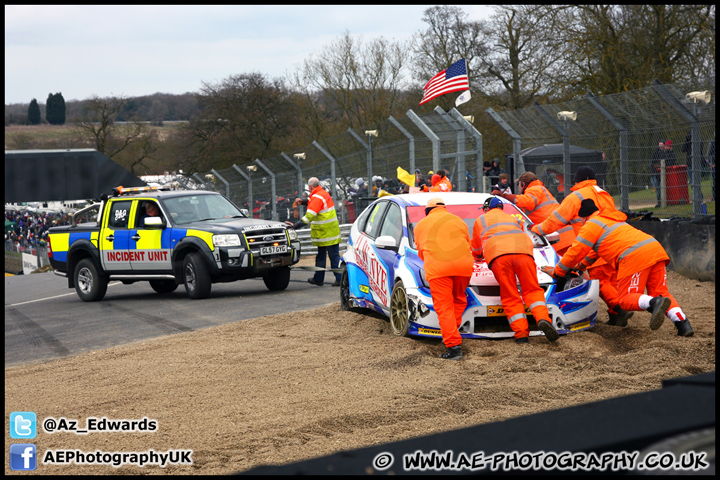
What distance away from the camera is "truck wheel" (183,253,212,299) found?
13.0m

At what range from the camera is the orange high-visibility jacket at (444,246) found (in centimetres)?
701

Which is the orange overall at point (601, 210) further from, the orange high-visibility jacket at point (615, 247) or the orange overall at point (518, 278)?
the orange overall at point (518, 278)

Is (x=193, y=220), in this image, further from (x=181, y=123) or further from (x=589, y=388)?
(x=181, y=123)

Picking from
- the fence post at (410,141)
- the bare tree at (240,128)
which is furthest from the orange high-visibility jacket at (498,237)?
the bare tree at (240,128)

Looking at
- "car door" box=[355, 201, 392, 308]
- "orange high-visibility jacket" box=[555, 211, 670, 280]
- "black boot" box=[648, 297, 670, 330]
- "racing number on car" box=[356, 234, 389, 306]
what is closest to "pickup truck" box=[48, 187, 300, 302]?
"car door" box=[355, 201, 392, 308]

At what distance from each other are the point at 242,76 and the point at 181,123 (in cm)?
546

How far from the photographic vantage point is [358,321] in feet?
31.2

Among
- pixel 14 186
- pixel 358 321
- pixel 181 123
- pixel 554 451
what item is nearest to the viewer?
pixel 554 451

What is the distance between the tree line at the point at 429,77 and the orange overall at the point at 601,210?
18762mm

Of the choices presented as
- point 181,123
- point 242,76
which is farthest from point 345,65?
point 181,123

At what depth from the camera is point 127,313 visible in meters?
12.5

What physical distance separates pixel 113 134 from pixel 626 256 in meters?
56.1

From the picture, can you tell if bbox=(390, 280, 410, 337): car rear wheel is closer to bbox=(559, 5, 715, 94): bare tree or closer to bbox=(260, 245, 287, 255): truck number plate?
bbox=(260, 245, 287, 255): truck number plate

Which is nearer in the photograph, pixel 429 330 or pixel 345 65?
pixel 429 330
